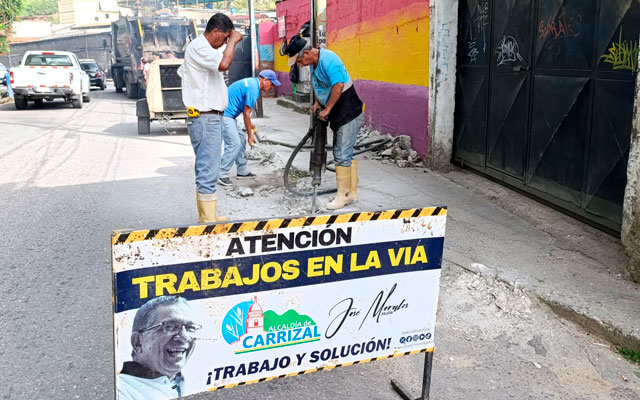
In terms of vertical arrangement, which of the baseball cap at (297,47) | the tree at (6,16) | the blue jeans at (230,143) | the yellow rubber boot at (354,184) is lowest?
the yellow rubber boot at (354,184)

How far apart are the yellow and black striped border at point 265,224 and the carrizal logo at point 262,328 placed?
0.36 m

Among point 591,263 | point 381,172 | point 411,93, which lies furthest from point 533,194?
point 411,93

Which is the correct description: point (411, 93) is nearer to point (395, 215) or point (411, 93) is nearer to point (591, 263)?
point (591, 263)

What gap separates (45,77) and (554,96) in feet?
57.7

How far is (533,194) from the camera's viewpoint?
626 cm

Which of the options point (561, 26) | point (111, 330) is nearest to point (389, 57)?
point (561, 26)

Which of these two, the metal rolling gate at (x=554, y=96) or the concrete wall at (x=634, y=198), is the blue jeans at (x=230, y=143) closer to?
the metal rolling gate at (x=554, y=96)

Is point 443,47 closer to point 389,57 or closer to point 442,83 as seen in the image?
point 442,83

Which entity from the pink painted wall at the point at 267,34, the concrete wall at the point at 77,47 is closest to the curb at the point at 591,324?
the pink painted wall at the point at 267,34

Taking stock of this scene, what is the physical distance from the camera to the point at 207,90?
5.26 metres

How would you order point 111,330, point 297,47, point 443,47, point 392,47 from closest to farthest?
point 111,330 → point 297,47 → point 443,47 → point 392,47

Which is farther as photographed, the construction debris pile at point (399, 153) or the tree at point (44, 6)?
the tree at point (44, 6)
